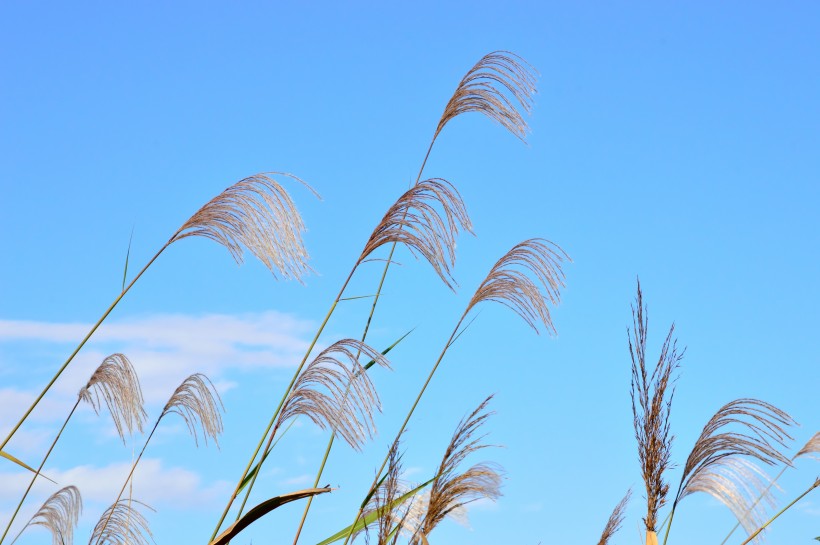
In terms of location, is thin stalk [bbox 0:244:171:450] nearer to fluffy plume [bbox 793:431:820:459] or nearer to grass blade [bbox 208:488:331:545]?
grass blade [bbox 208:488:331:545]

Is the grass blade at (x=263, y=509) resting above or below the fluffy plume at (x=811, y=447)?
below

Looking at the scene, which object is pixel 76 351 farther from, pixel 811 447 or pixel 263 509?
pixel 811 447

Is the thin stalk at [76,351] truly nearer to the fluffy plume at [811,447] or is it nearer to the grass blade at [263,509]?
the grass blade at [263,509]

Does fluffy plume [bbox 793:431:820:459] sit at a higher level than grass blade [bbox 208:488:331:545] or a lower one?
higher

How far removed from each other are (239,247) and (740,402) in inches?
74.5

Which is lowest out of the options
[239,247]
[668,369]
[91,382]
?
[668,369]

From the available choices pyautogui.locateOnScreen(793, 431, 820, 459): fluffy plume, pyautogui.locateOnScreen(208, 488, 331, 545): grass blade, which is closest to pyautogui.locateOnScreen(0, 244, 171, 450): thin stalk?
pyautogui.locateOnScreen(208, 488, 331, 545): grass blade

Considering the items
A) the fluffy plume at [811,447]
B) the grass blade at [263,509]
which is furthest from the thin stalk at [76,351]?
the fluffy plume at [811,447]

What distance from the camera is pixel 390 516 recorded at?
2.27 meters

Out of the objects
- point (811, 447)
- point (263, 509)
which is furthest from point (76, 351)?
point (811, 447)

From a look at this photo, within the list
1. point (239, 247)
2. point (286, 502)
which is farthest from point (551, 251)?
point (286, 502)

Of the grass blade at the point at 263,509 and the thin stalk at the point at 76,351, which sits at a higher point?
the thin stalk at the point at 76,351

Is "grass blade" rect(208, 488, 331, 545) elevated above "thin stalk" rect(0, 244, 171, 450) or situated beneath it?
situated beneath

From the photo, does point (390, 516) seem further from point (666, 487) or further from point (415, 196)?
point (415, 196)
